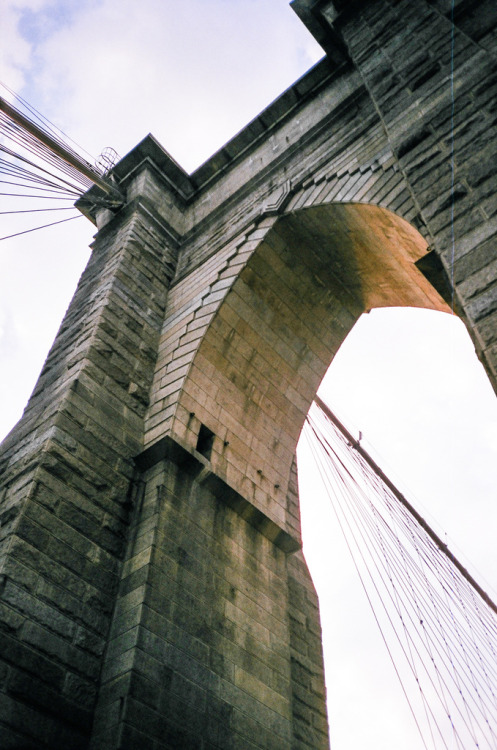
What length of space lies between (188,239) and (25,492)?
15.2ft

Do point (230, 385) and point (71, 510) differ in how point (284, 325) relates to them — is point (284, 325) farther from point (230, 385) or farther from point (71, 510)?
point (71, 510)

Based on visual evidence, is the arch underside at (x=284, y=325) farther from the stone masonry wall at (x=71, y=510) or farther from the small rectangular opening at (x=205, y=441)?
the stone masonry wall at (x=71, y=510)

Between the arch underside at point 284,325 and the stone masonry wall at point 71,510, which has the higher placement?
the arch underside at point 284,325

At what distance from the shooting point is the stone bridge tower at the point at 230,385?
377 centimetres

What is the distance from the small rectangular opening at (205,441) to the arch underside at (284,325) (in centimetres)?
6

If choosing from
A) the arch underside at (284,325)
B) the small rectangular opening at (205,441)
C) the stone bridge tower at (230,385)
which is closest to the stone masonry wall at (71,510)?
the stone bridge tower at (230,385)

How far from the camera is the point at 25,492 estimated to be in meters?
4.24

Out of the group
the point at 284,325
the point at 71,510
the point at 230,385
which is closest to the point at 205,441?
the point at 230,385

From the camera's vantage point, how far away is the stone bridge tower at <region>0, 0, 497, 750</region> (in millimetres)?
3771

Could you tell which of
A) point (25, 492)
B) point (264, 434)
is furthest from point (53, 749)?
point (264, 434)

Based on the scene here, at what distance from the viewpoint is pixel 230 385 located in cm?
616

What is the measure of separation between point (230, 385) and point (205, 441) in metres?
0.75

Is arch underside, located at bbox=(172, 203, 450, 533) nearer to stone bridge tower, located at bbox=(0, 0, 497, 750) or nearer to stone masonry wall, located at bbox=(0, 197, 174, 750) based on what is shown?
stone bridge tower, located at bbox=(0, 0, 497, 750)

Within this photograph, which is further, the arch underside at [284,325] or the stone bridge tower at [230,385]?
the arch underside at [284,325]
